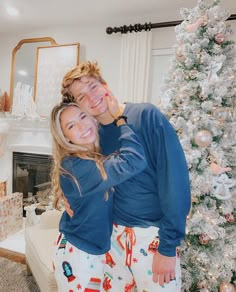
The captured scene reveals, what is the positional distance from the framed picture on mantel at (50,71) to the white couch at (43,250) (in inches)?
52.6

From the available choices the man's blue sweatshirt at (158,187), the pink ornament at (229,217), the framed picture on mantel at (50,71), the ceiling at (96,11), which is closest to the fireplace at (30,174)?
the framed picture on mantel at (50,71)

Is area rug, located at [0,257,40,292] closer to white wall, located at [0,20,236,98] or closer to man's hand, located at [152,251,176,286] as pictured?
man's hand, located at [152,251,176,286]

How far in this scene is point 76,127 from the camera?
1.00 meters

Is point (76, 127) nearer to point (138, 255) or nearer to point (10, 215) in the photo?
point (138, 255)

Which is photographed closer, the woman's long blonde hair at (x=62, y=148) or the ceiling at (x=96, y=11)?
the woman's long blonde hair at (x=62, y=148)

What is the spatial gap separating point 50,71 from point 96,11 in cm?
86

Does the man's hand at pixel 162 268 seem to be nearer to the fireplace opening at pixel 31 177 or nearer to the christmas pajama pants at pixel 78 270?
the christmas pajama pants at pixel 78 270

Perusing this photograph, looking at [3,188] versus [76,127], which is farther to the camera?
[3,188]

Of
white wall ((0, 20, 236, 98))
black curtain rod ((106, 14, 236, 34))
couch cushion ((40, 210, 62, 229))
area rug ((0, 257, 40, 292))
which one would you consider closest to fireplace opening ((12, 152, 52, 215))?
area rug ((0, 257, 40, 292))

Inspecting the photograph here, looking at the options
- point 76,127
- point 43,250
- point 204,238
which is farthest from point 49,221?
point 76,127

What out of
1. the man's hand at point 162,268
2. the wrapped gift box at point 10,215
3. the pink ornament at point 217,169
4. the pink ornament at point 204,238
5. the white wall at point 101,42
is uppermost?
the white wall at point 101,42

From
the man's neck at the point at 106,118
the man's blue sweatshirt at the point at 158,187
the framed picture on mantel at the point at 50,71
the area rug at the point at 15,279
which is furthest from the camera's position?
the framed picture on mantel at the point at 50,71

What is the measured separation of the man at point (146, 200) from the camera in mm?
932

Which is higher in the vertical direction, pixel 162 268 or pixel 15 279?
pixel 162 268
